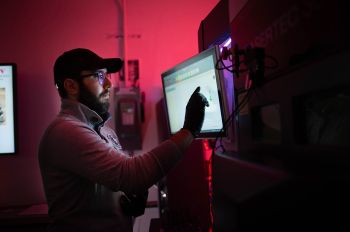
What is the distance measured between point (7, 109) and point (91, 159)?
1.57 meters

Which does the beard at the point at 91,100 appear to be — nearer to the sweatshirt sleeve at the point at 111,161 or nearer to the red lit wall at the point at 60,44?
the sweatshirt sleeve at the point at 111,161

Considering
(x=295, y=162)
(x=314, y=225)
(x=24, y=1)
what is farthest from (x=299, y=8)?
(x=24, y=1)

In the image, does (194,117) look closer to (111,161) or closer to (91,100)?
(111,161)

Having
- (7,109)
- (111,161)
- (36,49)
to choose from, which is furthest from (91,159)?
(36,49)

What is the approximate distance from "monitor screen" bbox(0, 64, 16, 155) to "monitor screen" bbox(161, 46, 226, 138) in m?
1.31

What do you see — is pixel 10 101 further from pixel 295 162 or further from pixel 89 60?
pixel 295 162

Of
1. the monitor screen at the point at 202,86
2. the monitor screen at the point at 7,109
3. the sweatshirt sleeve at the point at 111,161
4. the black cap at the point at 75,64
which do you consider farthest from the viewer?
the monitor screen at the point at 7,109

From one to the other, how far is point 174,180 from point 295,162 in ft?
3.98

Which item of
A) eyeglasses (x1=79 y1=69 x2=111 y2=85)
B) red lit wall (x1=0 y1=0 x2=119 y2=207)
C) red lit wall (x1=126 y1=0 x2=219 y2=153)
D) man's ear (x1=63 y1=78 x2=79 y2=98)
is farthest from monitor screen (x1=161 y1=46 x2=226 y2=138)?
red lit wall (x1=0 y1=0 x2=119 y2=207)

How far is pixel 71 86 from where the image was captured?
Result: 135 centimetres

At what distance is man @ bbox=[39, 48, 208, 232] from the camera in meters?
1.09

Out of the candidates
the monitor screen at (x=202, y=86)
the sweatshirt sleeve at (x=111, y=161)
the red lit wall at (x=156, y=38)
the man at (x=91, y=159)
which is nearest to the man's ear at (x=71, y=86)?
the man at (x=91, y=159)

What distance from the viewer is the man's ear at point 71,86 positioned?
1347 mm

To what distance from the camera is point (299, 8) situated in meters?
0.66
